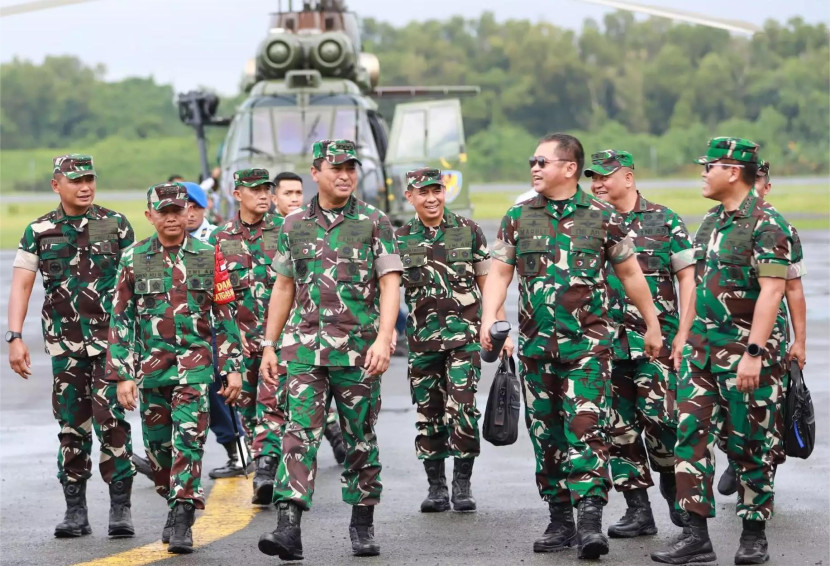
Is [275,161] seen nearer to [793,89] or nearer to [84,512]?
[84,512]

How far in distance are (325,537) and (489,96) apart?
55495 millimetres

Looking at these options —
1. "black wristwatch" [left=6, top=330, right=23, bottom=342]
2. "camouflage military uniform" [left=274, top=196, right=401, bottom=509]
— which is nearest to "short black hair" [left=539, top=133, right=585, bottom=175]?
"camouflage military uniform" [left=274, top=196, right=401, bottom=509]

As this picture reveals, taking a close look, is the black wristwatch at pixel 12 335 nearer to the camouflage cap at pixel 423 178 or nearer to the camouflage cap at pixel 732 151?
the camouflage cap at pixel 423 178

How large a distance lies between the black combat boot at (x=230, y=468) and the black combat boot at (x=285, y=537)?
2.41 m

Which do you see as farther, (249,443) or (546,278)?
(249,443)

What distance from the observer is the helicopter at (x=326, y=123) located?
61.2 ft

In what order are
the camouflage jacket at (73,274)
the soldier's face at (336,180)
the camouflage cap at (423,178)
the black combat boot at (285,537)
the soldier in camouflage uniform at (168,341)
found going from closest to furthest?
the black combat boot at (285,537)
the soldier's face at (336,180)
the soldier in camouflage uniform at (168,341)
the camouflage jacket at (73,274)
the camouflage cap at (423,178)

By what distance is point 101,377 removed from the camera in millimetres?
7914

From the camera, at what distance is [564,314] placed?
7133mm

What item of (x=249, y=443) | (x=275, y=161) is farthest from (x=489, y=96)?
(x=249, y=443)

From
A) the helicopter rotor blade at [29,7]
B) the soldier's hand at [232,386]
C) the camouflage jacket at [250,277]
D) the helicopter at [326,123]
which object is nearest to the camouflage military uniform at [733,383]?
the soldier's hand at [232,386]

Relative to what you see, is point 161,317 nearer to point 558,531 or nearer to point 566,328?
point 566,328

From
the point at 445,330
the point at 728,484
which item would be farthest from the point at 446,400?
the point at 728,484

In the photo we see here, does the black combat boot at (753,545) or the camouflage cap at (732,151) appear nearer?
the black combat boot at (753,545)
